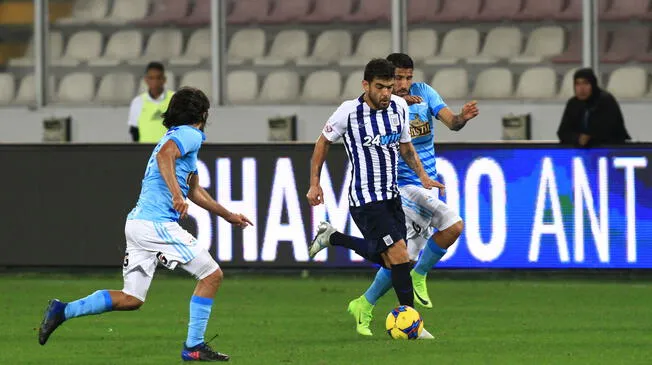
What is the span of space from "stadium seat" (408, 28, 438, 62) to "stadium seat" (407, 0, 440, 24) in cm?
13

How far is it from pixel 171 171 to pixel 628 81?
1054cm

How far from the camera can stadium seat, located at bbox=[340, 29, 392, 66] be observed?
2102 centimetres

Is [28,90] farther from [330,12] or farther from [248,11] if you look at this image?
[330,12]

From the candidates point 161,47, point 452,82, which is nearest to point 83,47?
point 161,47

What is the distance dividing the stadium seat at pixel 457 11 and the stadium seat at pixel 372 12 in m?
0.60

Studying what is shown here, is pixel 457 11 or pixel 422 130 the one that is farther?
pixel 457 11

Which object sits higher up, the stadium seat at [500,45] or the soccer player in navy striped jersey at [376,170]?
the stadium seat at [500,45]

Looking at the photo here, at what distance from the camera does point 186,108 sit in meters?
10.6

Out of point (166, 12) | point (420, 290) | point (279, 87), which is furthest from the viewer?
point (166, 12)

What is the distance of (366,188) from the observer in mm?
11938

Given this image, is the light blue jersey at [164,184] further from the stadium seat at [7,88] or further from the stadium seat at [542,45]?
the stadium seat at [7,88]

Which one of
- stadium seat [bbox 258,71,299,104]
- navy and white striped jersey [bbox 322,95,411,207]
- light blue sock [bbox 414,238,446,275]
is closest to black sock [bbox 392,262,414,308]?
navy and white striped jersey [bbox 322,95,411,207]

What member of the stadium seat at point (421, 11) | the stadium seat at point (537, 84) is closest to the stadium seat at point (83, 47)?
the stadium seat at point (421, 11)

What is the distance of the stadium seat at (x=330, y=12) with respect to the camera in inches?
842
